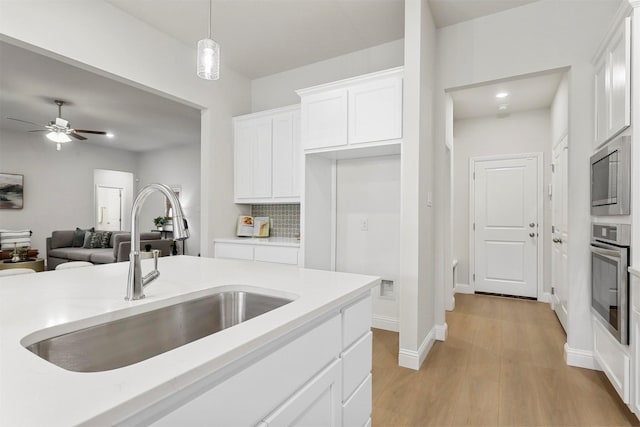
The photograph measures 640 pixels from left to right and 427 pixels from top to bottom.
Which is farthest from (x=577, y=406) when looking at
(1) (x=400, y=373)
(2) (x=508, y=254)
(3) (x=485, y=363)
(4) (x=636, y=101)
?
(2) (x=508, y=254)

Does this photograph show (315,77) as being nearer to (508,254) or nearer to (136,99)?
(136,99)

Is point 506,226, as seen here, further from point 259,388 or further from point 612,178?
point 259,388

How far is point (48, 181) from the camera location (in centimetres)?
689

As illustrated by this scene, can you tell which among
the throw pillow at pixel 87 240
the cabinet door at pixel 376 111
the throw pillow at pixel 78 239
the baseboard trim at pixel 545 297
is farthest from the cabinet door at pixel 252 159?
the throw pillow at pixel 78 239

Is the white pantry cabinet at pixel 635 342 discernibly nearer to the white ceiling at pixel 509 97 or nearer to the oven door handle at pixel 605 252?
the oven door handle at pixel 605 252

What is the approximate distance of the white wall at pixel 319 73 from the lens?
346 centimetres

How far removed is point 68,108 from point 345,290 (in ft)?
19.8

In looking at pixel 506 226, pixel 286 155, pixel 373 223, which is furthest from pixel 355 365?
pixel 506 226

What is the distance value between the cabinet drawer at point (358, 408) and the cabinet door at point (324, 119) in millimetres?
2078

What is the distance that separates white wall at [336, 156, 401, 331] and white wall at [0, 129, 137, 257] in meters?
6.65

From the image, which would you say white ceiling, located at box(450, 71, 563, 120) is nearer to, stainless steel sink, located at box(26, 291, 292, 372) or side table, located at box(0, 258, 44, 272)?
stainless steel sink, located at box(26, 291, 292, 372)

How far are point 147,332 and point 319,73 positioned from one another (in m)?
3.47

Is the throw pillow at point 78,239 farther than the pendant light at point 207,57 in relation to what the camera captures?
Yes

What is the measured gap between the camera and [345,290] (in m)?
1.25
